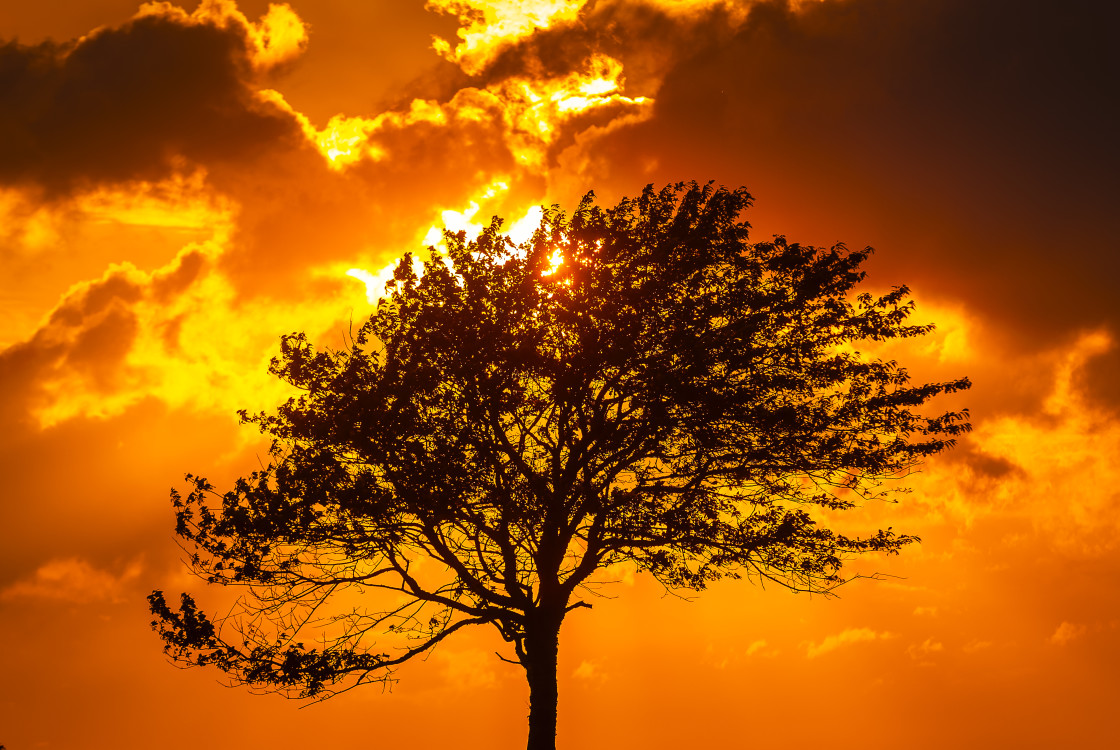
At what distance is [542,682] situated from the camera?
21.7 meters

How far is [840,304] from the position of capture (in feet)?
70.7

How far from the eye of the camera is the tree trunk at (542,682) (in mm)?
21516

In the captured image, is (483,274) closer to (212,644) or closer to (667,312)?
(667,312)

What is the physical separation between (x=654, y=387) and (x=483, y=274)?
5.24 meters

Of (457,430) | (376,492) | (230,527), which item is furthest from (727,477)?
(230,527)

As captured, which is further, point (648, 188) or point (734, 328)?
point (648, 188)

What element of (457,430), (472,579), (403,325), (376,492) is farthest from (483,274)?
(472,579)

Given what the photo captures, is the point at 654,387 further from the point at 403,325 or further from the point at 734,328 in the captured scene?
the point at 403,325

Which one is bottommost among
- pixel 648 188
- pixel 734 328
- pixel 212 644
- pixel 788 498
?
pixel 212 644

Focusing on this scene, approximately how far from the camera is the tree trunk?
70.6 ft

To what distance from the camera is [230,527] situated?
2036cm

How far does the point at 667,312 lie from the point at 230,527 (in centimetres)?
1158

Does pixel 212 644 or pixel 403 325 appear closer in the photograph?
pixel 212 644

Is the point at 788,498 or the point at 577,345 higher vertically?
the point at 577,345
